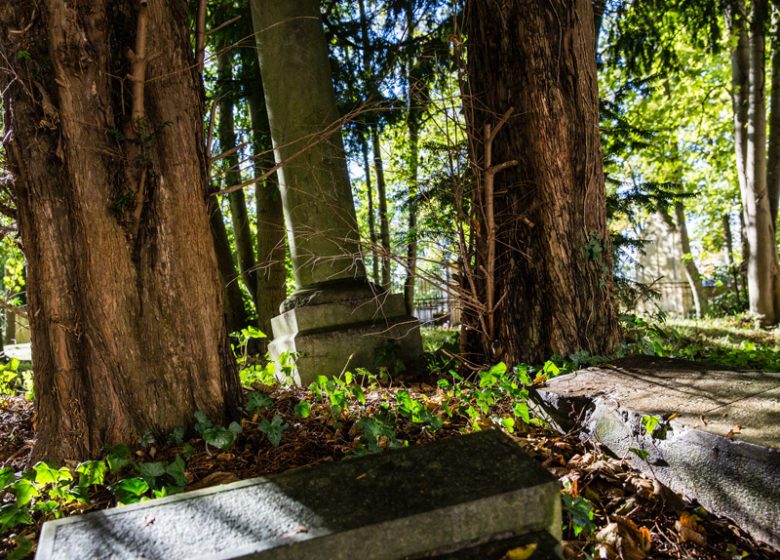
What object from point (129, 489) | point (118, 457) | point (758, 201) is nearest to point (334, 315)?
point (118, 457)

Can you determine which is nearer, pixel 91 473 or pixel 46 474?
pixel 46 474

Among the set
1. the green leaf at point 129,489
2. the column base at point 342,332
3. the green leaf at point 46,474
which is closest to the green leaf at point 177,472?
the green leaf at point 129,489

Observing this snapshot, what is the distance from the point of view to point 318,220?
4.82 metres

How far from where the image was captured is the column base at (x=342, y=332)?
4430 millimetres

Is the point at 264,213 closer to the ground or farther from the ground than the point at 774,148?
closer to the ground

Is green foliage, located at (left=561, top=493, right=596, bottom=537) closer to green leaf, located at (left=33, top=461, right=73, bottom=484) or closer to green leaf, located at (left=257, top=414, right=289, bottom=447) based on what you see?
green leaf, located at (left=257, top=414, right=289, bottom=447)

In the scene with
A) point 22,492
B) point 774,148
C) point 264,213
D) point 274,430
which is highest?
point 774,148

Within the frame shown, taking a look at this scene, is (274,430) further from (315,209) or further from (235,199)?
(235,199)

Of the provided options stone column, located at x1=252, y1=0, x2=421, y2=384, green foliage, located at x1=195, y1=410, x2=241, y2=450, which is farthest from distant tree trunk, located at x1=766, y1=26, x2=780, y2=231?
green foliage, located at x1=195, y1=410, x2=241, y2=450

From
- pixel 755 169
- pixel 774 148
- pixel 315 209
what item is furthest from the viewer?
pixel 774 148

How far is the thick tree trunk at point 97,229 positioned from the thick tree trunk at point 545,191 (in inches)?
90.6

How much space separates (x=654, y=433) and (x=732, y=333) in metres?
8.41

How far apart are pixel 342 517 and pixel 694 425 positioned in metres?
1.60

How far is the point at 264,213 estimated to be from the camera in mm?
7793
